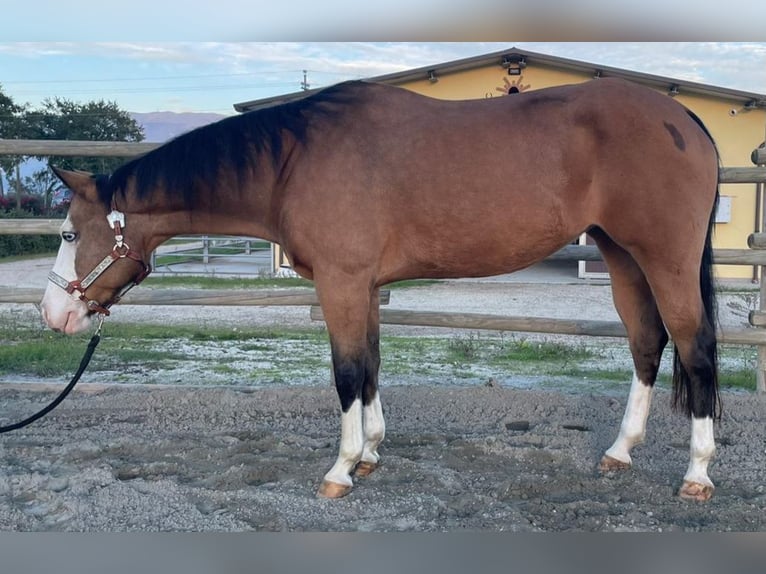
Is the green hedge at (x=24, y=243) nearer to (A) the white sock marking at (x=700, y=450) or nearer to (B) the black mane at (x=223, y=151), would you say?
(B) the black mane at (x=223, y=151)

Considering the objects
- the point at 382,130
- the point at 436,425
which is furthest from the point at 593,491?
the point at 382,130

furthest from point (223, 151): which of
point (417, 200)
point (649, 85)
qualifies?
point (649, 85)

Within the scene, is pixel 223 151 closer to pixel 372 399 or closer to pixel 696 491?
pixel 372 399

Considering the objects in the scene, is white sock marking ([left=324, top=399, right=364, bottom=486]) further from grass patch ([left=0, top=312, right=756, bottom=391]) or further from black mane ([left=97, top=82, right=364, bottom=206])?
grass patch ([left=0, top=312, right=756, bottom=391])

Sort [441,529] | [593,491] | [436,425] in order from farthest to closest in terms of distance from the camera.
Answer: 1. [436,425]
2. [593,491]
3. [441,529]

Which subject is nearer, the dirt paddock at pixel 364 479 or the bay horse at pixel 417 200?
the dirt paddock at pixel 364 479

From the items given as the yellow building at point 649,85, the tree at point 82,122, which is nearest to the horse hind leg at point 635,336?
the yellow building at point 649,85

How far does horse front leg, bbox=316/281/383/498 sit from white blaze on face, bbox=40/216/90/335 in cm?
118

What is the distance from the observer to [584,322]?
172 inches

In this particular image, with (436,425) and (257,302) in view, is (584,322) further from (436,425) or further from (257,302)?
(257,302)

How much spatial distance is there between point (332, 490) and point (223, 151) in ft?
5.44

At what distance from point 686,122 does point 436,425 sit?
211 cm

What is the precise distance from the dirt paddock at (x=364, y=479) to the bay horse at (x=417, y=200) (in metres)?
0.21

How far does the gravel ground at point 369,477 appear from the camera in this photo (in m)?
2.53
